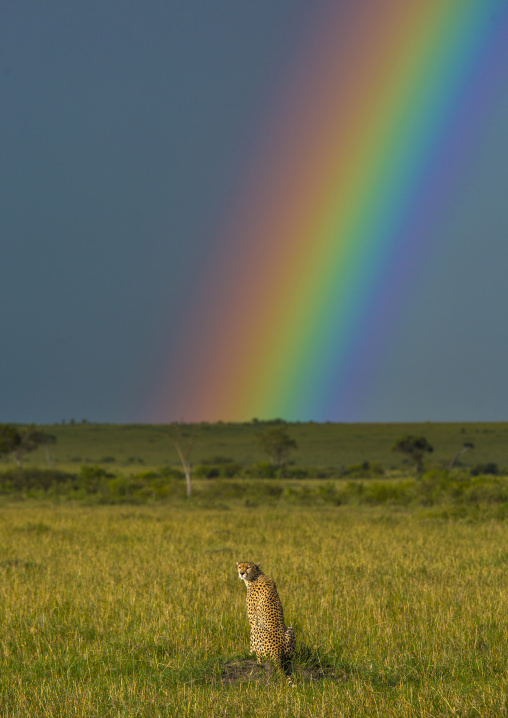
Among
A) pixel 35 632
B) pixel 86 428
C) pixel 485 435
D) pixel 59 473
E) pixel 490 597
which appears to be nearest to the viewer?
pixel 35 632

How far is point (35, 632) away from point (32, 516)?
19642mm

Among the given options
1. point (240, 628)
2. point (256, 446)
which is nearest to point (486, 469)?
point (256, 446)

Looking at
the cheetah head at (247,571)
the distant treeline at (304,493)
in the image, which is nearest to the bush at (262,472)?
the distant treeline at (304,493)

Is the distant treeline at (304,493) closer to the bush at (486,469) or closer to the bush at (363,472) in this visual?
the bush at (363,472)

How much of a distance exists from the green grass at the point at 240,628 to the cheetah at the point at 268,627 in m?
0.22

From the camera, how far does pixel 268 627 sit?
7.95 metres

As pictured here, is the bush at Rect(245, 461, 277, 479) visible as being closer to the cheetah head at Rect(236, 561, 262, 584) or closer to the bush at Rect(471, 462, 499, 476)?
the bush at Rect(471, 462, 499, 476)

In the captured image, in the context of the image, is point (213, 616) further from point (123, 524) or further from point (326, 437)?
point (326, 437)

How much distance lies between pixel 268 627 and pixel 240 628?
2.00 metres

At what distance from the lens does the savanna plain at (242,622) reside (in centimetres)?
682

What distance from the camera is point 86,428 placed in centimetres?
14962

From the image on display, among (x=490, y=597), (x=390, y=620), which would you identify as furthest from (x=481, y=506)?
(x=390, y=620)

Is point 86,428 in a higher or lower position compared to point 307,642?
higher

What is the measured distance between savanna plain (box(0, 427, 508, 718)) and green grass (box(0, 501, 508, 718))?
1.2 inches
